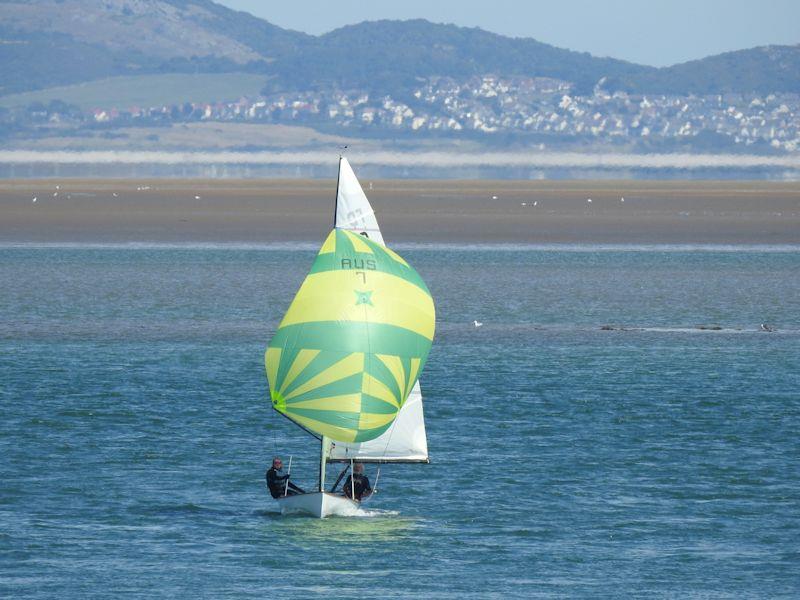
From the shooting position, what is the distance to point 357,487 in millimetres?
28391

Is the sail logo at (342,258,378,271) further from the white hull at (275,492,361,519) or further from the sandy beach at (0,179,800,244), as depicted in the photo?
the sandy beach at (0,179,800,244)

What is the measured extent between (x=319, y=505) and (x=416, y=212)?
3273 inches

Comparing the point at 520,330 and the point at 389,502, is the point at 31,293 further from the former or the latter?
the point at 389,502

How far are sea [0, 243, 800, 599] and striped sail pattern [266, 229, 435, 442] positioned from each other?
170cm

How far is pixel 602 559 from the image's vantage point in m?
25.4

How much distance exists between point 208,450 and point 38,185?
113673 millimetres

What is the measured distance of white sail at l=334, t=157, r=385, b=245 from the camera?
28.5 meters

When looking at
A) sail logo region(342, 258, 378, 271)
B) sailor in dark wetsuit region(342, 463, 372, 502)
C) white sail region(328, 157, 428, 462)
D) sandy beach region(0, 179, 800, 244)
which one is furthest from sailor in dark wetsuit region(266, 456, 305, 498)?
sandy beach region(0, 179, 800, 244)

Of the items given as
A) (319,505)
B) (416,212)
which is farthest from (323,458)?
(416,212)

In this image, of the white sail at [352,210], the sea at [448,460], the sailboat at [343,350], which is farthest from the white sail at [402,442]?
the white sail at [352,210]

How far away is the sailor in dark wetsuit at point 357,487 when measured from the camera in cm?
2828

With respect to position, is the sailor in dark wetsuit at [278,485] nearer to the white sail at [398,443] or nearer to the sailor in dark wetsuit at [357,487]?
the sailor in dark wetsuit at [357,487]

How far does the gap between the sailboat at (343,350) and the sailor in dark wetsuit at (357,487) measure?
0.23 m

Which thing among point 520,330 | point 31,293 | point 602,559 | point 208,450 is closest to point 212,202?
point 31,293
